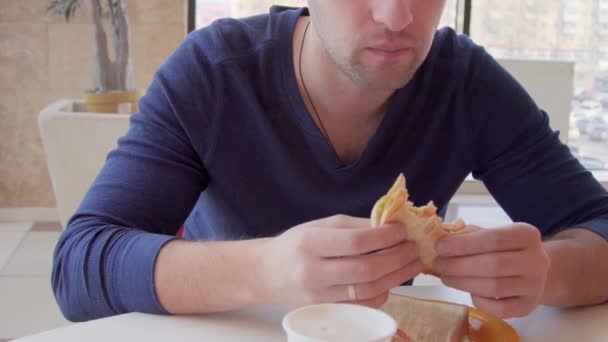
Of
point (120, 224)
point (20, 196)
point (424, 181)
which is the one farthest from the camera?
point (20, 196)

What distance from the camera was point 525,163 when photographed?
136cm

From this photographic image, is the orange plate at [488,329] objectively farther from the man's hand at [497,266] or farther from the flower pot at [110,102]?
the flower pot at [110,102]

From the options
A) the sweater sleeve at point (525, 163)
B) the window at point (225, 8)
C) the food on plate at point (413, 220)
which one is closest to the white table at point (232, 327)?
the food on plate at point (413, 220)

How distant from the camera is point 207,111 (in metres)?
1.28

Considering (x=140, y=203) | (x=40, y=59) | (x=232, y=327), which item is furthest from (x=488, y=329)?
(x=40, y=59)

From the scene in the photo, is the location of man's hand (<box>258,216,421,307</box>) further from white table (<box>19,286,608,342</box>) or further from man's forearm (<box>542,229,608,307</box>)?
man's forearm (<box>542,229,608,307</box>)

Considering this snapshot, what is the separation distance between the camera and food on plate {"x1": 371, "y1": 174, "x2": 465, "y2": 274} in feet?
2.69

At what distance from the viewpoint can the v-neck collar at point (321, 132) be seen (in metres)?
1.30

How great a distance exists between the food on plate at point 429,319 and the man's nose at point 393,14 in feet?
1.47

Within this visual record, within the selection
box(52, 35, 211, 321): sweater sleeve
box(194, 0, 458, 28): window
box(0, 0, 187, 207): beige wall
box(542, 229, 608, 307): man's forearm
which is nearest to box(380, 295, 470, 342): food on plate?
box(542, 229, 608, 307): man's forearm

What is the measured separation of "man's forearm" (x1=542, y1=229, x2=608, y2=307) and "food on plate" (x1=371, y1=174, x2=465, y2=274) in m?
0.23

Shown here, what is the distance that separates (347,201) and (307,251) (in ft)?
1.70

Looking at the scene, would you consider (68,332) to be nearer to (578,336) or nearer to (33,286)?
(578,336)

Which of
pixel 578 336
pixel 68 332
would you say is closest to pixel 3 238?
pixel 68 332
